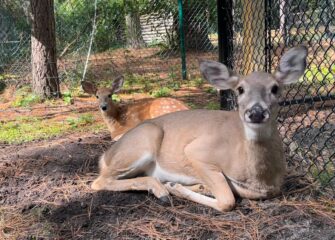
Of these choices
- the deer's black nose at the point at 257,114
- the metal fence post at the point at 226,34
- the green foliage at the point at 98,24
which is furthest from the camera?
the green foliage at the point at 98,24

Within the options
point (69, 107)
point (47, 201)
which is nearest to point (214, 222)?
point (47, 201)

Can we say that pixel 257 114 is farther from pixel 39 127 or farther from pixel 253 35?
pixel 39 127

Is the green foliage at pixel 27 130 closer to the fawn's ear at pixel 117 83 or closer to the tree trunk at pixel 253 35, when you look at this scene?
the fawn's ear at pixel 117 83

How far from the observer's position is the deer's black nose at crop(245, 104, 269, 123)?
3.45 metres

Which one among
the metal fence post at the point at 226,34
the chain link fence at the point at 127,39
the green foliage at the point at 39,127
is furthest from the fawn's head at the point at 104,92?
the chain link fence at the point at 127,39

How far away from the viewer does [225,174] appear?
3951 millimetres

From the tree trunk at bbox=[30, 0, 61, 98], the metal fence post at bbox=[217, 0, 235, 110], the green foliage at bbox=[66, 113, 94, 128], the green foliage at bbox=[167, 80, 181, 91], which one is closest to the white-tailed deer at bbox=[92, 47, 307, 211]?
the metal fence post at bbox=[217, 0, 235, 110]

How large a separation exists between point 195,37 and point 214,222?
9731 millimetres

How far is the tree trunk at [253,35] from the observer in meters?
6.03

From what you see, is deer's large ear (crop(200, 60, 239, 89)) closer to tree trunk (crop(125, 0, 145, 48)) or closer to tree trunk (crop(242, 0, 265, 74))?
tree trunk (crop(242, 0, 265, 74))

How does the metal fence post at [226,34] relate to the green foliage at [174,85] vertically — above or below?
above

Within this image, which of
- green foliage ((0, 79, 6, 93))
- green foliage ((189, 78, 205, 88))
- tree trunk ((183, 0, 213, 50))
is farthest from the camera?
tree trunk ((183, 0, 213, 50))

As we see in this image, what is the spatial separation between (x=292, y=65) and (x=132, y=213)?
1606mm

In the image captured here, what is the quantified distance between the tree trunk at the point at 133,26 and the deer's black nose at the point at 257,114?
32.4 feet
